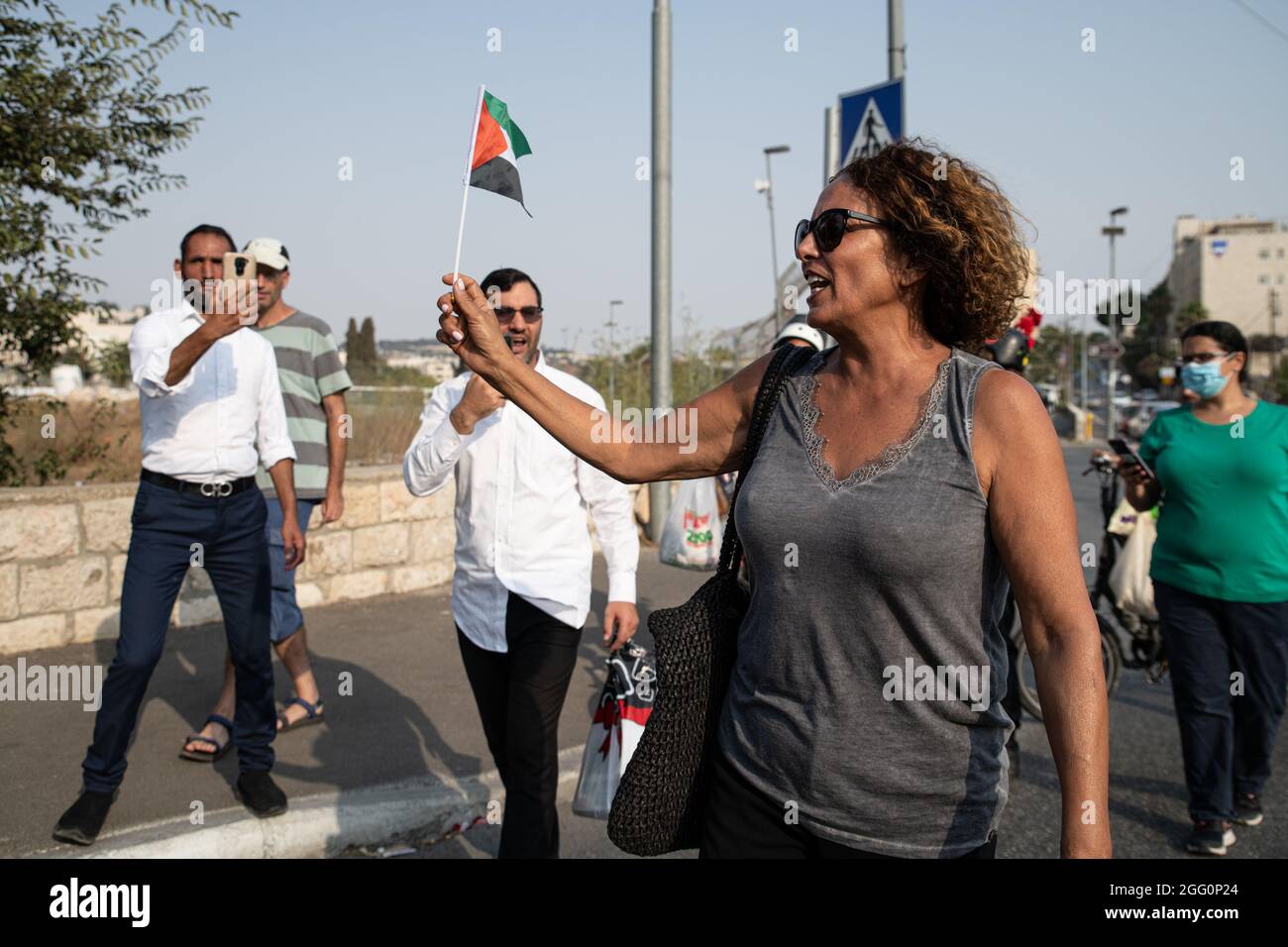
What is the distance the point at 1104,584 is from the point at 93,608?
6.02 meters

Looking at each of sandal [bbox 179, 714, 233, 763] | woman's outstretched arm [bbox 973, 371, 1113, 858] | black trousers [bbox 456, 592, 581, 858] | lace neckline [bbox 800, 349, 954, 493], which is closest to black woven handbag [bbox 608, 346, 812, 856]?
lace neckline [bbox 800, 349, 954, 493]

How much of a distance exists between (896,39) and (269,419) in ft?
24.4

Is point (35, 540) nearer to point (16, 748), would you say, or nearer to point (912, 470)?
point (16, 748)

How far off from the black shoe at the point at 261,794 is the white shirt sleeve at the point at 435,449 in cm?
142

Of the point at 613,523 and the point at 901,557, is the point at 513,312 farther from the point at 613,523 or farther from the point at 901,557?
the point at 901,557

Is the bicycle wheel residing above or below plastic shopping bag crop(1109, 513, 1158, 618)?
below

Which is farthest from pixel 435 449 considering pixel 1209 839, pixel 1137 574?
pixel 1137 574

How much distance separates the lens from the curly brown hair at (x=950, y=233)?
235 centimetres

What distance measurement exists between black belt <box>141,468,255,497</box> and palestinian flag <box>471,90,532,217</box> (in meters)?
2.70

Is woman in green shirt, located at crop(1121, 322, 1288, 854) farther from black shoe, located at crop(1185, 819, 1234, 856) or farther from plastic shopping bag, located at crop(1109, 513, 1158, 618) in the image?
plastic shopping bag, located at crop(1109, 513, 1158, 618)

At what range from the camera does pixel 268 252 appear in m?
6.12

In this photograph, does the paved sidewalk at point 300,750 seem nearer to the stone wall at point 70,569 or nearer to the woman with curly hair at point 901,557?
the stone wall at point 70,569

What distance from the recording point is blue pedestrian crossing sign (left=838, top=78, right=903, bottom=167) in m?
8.73

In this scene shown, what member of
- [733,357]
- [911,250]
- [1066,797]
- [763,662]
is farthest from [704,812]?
[733,357]
